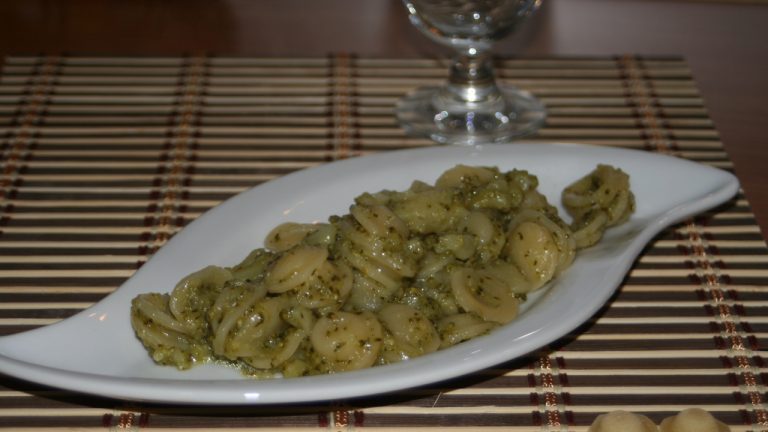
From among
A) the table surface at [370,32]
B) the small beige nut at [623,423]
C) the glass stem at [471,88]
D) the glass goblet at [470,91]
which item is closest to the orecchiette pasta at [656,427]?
the small beige nut at [623,423]

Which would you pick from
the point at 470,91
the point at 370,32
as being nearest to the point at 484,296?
the point at 470,91

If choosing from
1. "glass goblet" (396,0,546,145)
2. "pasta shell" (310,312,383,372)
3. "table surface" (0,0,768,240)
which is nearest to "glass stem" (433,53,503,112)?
"glass goblet" (396,0,546,145)

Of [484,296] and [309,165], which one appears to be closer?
[484,296]

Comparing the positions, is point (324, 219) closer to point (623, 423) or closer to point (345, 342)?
point (345, 342)

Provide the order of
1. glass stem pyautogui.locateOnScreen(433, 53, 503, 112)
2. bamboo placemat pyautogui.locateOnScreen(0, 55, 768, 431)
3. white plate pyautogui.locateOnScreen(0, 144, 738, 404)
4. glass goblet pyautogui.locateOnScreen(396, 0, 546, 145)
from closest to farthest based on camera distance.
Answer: white plate pyautogui.locateOnScreen(0, 144, 738, 404) < bamboo placemat pyautogui.locateOnScreen(0, 55, 768, 431) < glass goblet pyautogui.locateOnScreen(396, 0, 546, 145) < glass stem pyautogui.locateOnScreen(433, 53, 503, 112)

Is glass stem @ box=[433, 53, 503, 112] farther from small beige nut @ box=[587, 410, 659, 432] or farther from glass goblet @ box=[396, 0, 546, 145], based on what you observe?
small beige nut @ box=[587, 410, 659, 432]

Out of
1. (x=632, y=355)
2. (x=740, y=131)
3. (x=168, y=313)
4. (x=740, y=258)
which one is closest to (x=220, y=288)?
(x=168, y=313)

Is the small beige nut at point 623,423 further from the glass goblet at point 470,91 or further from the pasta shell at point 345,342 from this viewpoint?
the glass goblet at point 470,91

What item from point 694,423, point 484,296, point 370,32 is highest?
point 370,32

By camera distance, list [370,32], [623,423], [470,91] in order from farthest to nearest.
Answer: [370,32]
[470,91]
[623,423]
